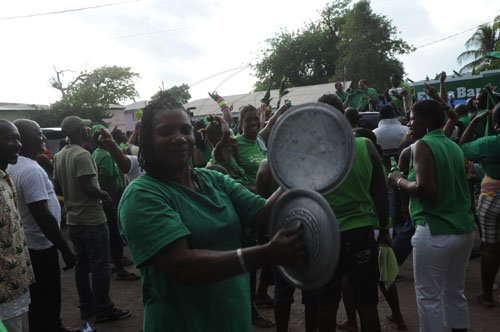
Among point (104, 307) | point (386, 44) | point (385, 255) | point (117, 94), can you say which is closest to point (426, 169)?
point (385, 255)

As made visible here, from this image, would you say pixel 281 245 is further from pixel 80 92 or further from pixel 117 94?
pixel 117 94

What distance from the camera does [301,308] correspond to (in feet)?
15.9

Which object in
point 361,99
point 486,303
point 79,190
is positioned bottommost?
point 486,303

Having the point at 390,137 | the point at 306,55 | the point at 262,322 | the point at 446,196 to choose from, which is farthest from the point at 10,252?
the point at 306,55

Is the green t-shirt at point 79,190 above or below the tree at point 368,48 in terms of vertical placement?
below

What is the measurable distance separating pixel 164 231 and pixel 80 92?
35.5m

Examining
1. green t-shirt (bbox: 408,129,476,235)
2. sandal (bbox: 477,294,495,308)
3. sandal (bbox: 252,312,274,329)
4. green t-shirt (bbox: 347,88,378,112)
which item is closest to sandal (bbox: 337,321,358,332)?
sandal (bbox: 252,312,274,329)

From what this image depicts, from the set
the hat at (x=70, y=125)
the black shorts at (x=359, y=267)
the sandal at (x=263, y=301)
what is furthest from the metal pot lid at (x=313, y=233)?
the hat at (x=70, y=125)

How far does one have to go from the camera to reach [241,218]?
6.73ft

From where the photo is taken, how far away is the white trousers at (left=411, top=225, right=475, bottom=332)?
326cm

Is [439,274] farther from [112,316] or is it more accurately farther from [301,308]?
[112,316]

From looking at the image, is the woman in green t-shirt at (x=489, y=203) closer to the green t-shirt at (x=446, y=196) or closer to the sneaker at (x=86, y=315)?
the green t-shirt at (x=446, y=196)

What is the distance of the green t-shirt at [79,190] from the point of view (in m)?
4.66

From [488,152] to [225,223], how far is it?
131 inches
